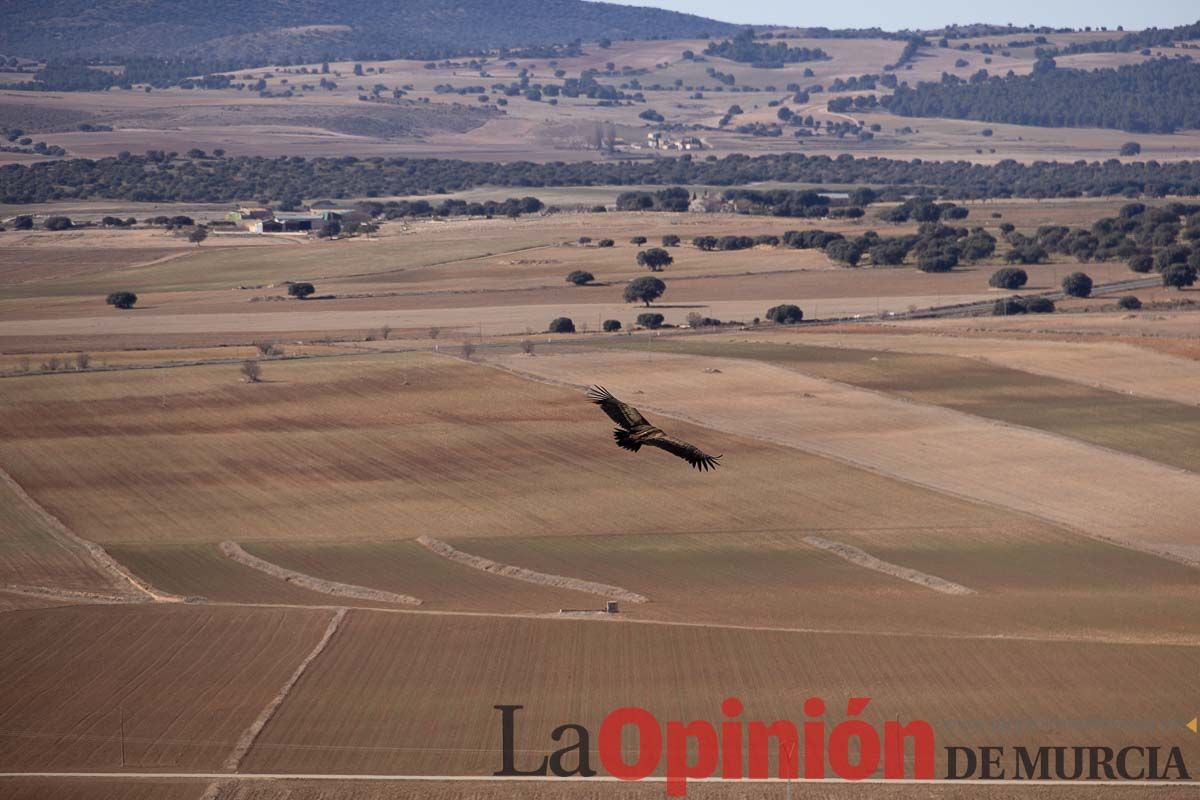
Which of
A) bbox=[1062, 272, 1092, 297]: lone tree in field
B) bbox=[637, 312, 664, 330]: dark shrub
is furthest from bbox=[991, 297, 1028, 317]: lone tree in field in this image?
bbox=[637, 312, 664, 330]: dark shrub

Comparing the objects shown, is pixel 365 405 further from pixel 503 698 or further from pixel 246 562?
pixel 503 698

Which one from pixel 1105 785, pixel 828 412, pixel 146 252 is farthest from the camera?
pixel 146 252

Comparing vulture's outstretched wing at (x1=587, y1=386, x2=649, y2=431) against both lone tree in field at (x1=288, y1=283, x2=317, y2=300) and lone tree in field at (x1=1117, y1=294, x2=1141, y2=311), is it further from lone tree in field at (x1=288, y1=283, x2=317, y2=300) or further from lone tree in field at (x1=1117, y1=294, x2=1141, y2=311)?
lone tree in field at (x1=288, y1=283, x2=317, y2=300)

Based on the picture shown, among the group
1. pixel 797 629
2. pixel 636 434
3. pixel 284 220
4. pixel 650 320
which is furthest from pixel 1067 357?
pixel 284 220

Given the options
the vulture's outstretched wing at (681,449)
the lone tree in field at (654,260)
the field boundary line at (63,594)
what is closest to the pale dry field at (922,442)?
the field boundary line at (63,594)

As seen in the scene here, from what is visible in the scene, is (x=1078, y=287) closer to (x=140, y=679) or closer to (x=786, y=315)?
(x=786, y=315)

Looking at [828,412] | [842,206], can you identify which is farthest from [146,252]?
[828,412]
